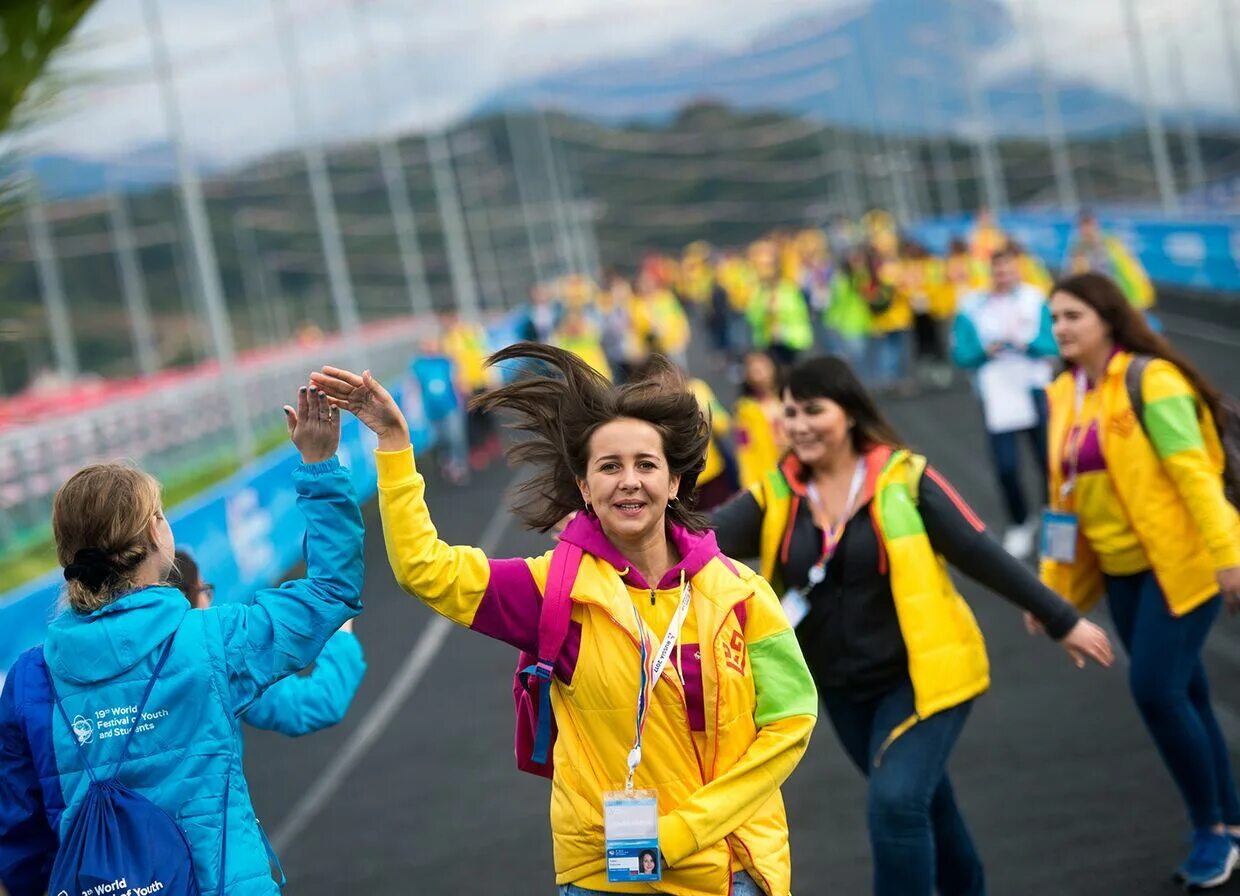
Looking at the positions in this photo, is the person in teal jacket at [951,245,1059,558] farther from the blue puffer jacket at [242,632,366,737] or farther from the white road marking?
the blue puffer jacket at [242,632,366,737]

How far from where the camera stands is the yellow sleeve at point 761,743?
3.95 meters

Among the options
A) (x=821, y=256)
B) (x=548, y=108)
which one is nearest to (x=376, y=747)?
(x=821, y=256)

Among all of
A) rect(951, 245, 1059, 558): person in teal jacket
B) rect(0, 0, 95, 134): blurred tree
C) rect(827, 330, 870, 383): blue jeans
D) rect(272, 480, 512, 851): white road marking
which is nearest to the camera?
rect(0, 0, 95, 134): blurred tree

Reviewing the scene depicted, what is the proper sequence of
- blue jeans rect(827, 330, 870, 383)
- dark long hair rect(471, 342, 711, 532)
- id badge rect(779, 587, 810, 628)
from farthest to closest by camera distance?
blue jeans rect(827, 330, 870, 383)
id badge rect(779, 587, 810, 628)
dark long hair rect(471, 342, 711, 532)

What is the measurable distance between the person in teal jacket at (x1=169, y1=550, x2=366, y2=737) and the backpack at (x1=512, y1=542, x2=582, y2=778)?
2.18ft

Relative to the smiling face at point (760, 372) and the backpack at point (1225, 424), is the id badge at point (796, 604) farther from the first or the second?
the smiling face at point (760, 372)

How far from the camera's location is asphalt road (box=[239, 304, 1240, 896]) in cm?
701

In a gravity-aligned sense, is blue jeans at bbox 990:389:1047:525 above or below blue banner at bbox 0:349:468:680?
below

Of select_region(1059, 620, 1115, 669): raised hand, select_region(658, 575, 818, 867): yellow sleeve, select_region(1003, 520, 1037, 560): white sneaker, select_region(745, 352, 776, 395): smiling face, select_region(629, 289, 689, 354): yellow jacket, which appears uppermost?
select_region(629, 289, 689, 354): yellow jacket

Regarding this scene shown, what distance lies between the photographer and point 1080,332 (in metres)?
6.52

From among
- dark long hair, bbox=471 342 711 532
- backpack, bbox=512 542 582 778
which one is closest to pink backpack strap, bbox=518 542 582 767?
backpack, bbox=512 542 582 778

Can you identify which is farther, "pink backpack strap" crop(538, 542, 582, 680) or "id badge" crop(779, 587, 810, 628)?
"id badge" crop(779, 587, 810, 628)

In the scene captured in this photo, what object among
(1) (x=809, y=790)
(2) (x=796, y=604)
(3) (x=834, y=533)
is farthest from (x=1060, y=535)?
(1) (x=809, y=790)

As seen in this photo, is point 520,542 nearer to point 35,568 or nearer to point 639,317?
point 35,568
